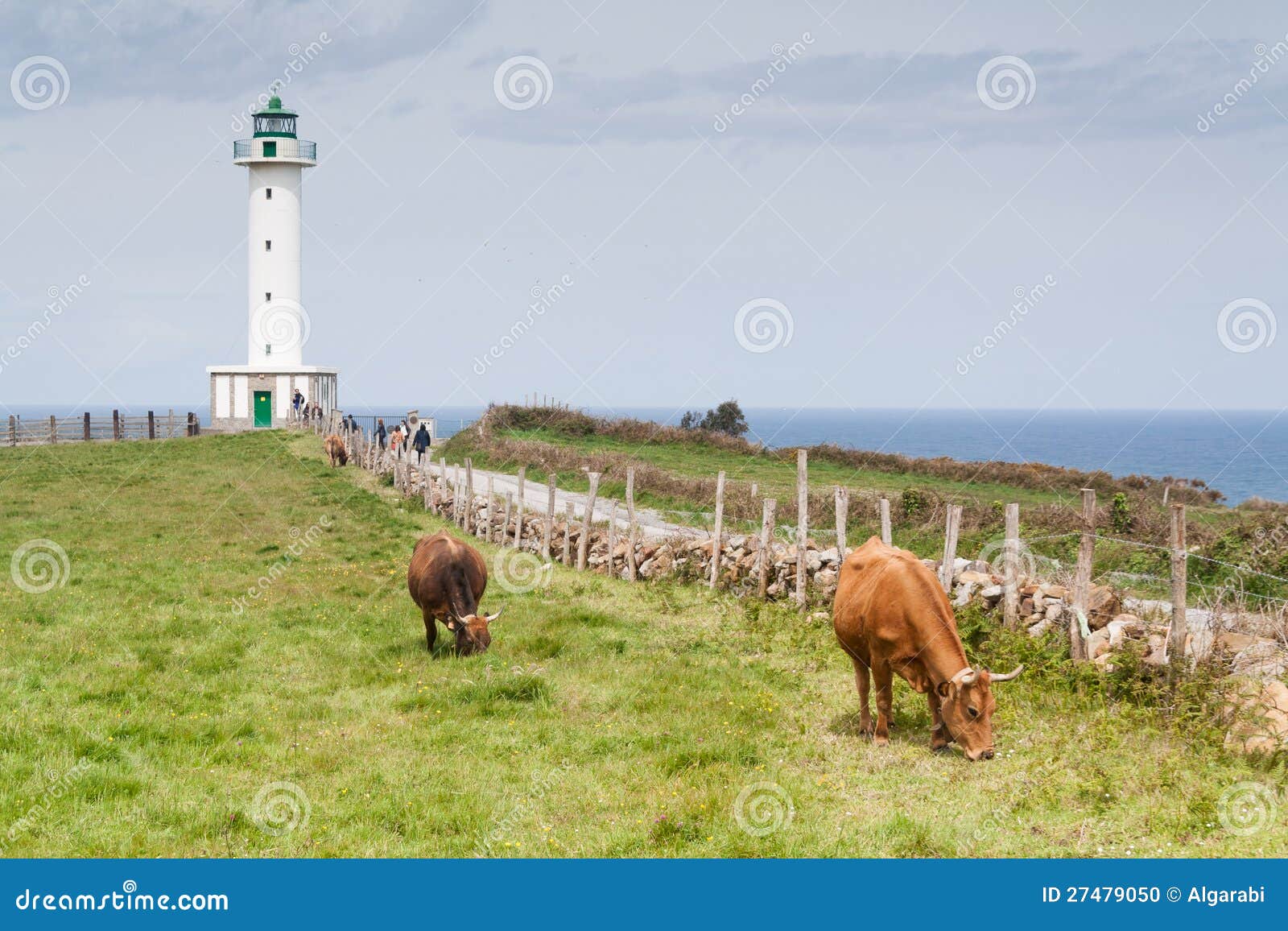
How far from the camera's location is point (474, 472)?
127 feet

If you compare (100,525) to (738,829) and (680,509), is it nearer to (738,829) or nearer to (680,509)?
(680,509)

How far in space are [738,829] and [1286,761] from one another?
441cm

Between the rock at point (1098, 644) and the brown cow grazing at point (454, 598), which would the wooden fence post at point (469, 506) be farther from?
the rock at point (1098, 644)

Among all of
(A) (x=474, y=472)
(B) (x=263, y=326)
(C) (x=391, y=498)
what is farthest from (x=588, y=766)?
(B) (x=263, y=326)

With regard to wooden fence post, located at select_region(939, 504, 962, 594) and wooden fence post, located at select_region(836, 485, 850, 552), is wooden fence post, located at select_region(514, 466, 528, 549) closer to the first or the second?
wooden fence post, located at select_region(836, 485, 850, 552)

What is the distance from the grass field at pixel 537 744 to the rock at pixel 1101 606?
0.70 m

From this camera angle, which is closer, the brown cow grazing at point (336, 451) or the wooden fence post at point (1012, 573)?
the wooden fence post at point (1012, 573)

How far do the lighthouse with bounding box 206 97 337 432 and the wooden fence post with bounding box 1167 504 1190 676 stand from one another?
51959 mm

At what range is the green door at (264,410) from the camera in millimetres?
57281

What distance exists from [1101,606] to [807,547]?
5.49 meters

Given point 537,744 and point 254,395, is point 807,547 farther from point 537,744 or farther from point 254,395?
point 254,395

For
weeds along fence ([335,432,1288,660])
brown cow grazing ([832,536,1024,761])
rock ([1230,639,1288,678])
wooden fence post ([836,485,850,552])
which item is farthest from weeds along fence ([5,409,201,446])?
rock ([1230,639,1288,678])

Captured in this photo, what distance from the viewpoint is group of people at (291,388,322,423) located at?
55.7 meters

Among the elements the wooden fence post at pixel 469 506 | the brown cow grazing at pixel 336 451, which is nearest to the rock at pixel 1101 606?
the wooden fence post at pixel 469 506
